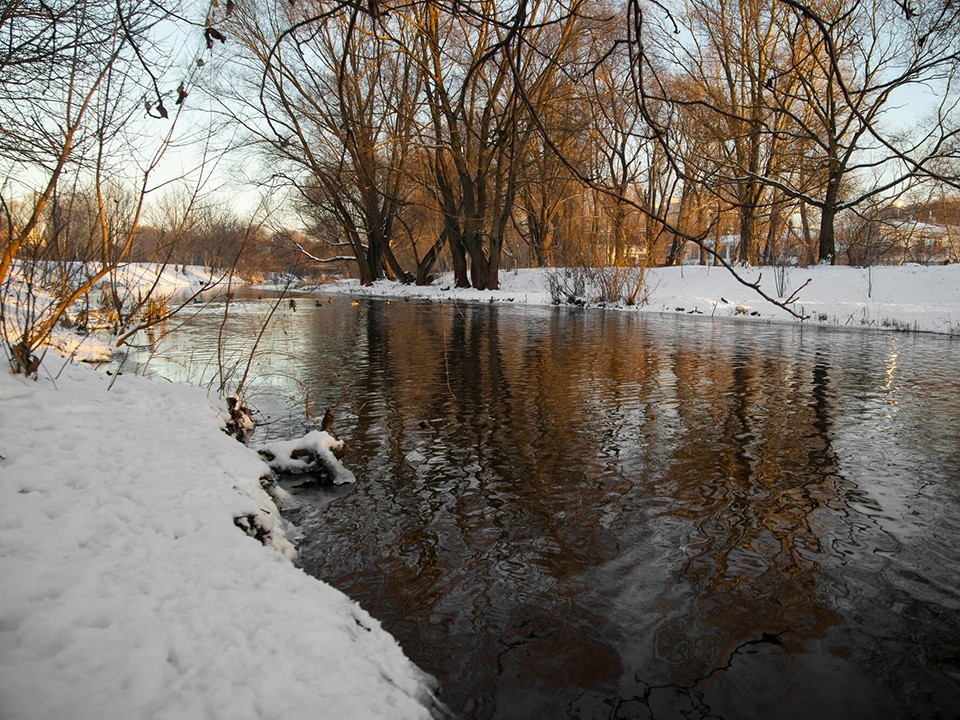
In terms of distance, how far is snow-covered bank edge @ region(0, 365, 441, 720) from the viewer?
1.68 m

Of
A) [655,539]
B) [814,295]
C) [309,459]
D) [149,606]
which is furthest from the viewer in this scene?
[814,295]

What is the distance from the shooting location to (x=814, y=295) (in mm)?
21609

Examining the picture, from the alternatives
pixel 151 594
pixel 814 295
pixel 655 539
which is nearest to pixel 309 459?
pixel 655 539

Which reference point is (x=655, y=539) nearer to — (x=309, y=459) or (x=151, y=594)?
(x=309, y=459)

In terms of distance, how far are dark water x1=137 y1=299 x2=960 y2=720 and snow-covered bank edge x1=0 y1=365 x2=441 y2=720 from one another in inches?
30.4

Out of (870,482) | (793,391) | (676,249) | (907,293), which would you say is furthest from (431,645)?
(676,249)

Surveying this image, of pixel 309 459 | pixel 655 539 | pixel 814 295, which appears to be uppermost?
pixel 814 295

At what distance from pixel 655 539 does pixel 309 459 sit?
2.95 meters

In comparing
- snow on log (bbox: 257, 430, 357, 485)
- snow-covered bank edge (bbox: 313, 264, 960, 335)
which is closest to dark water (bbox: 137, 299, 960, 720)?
snow on log (bbox: 257, 430, 357, 485)

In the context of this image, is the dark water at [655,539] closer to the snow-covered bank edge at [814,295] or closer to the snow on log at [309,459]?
the snow on log at [309,459]

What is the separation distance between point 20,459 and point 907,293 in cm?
2418

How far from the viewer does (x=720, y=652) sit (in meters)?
3.03

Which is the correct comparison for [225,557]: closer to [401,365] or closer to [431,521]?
[431,521]

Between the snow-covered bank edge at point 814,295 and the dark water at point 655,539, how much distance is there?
8217 millimetres
